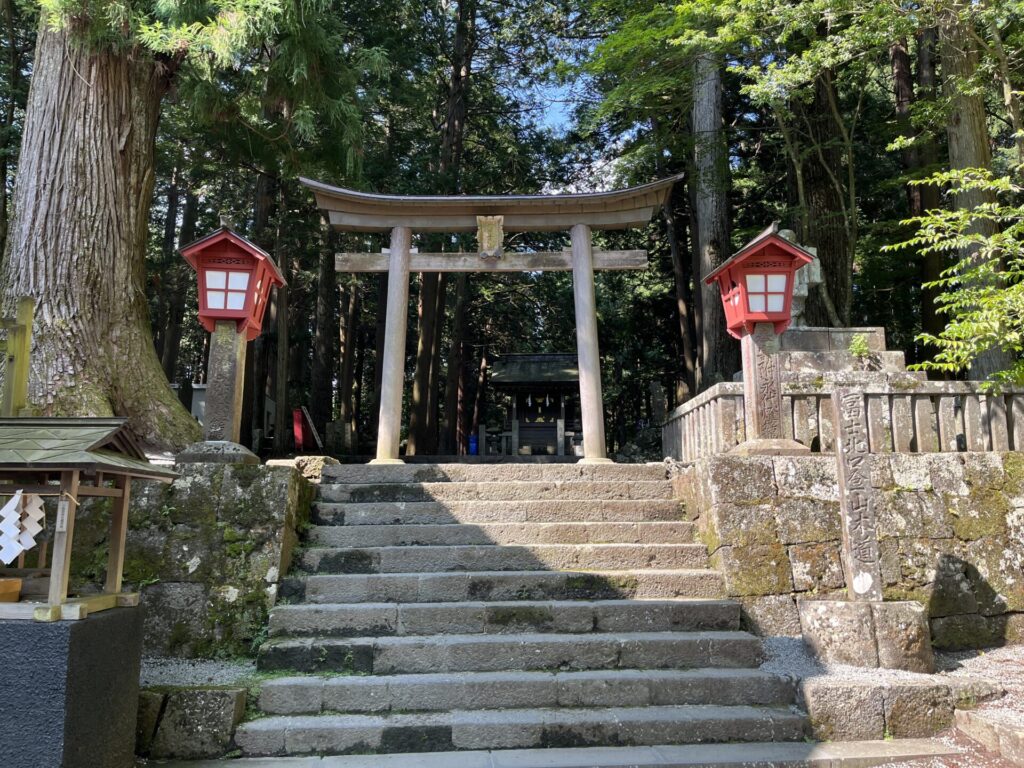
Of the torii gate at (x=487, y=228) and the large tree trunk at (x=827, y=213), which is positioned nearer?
the torii gate at (x=487, y=228)

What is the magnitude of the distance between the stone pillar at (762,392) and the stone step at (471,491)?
1.09 metres

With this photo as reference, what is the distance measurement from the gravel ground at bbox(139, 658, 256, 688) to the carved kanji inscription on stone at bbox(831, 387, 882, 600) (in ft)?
12.7

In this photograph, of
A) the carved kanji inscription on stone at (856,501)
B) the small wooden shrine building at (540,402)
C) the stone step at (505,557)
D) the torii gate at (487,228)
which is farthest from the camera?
the small wooden shrine building at (540,402)

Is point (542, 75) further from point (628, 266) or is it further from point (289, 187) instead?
point (628, 266)

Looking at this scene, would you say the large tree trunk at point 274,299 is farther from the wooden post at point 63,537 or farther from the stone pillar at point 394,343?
the wooden post at point 63,537

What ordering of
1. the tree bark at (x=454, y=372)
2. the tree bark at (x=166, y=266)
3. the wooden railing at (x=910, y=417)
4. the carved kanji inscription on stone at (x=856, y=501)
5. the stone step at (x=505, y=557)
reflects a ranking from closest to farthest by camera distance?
the carved kanji inscription on stone at (x=856, y=501) → the stone step at (x=505, y=557) → the wooden railing at (x=910, y=417) → the tree bark at (x=166, y=266) → the tree bark at (x=454, y=372)

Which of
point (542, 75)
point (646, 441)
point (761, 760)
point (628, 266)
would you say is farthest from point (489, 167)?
point (761, 760)

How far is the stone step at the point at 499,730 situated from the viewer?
3822mm

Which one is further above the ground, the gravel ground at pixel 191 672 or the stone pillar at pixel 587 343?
the stone pillar at pixel 587 343

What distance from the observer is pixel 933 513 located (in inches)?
211

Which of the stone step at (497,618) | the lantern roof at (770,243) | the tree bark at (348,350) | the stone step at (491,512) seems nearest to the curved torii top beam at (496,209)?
the lantern roof at (770,243)

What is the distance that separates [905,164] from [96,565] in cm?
1449

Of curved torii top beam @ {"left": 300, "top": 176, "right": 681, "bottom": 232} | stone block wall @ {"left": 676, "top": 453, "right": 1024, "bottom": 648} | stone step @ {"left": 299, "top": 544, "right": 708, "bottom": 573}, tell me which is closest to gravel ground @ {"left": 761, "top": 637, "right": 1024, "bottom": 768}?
stone block wall @ {"left": 676, "top": 453, "right": 1024, "bottom": 648}

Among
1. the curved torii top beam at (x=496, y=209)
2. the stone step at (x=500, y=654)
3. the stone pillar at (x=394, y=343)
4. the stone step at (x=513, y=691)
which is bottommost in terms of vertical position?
the stone step at (x=513, y=691)
